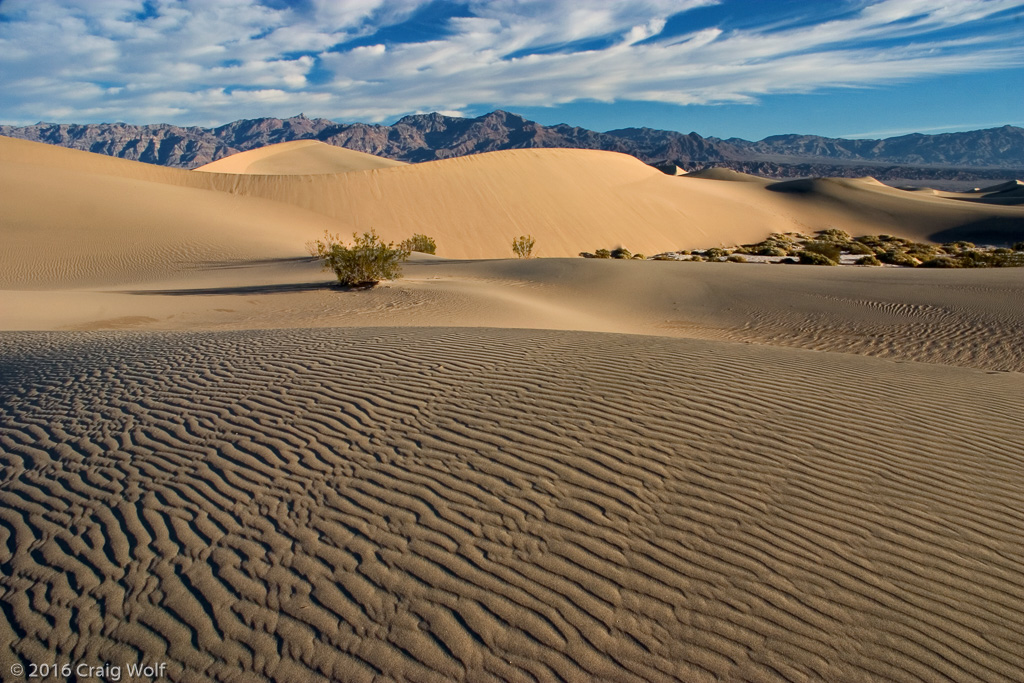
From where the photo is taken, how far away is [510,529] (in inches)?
146

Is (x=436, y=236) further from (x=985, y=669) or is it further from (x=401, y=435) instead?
(x=985, y=669)

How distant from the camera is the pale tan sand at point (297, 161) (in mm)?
76688

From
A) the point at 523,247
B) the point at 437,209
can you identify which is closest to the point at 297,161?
the point at 437,209

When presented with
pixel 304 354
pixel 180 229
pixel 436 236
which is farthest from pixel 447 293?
pixel 436 236

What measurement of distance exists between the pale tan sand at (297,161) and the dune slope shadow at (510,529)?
72854mm

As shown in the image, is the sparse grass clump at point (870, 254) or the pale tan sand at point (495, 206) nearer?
the sparse grass clump at point (870, 254)

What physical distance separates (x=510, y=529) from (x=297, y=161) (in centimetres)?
8839

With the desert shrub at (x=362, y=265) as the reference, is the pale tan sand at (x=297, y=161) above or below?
above

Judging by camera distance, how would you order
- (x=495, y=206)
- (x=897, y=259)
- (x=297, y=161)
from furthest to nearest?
(x=297, y=161)
(x=495, y=206)
(x=897, y=259)

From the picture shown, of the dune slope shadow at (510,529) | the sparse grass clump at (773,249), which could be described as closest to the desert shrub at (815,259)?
the sparse grass clump at (773,249)

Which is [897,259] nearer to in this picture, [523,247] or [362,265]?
[523,247]

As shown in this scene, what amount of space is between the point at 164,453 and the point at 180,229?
2523cm

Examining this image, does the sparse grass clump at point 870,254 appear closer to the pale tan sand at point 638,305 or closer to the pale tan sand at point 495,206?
the pale tan sand at point 495,206

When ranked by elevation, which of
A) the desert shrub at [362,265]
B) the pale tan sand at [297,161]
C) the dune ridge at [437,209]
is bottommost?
the desert shrub at [362,265]
